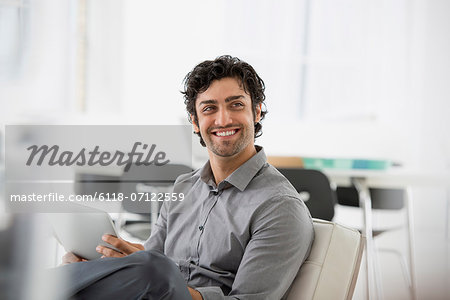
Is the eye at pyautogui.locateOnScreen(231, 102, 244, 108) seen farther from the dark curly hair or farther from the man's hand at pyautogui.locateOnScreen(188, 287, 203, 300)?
the man's hand at pyautogui.locateOnScreen(188, 287, 203, 300)

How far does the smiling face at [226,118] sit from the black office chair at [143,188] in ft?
0.49

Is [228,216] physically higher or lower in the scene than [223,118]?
lower

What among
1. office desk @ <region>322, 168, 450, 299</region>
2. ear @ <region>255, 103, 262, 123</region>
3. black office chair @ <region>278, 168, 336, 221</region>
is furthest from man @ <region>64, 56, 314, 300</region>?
office desk @ <region>322, 168, 450, 299</region>

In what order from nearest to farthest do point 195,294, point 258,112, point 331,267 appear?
point 195,294 → point 331,267 → point 258,112

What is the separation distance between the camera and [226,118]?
1.28 meters

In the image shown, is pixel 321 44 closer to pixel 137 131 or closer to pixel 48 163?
pixel 137 131

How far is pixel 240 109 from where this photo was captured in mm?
1314

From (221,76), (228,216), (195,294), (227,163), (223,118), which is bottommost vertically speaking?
(195,294)

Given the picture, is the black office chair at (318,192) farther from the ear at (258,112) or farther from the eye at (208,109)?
the eye at (208,109)

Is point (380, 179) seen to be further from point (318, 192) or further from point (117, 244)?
point (117, 244)

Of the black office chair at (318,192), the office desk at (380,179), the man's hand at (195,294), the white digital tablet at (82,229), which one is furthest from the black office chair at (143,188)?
the office desk at (380,179)

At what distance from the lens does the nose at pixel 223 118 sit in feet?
4.20

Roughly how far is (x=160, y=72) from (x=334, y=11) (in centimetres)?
181

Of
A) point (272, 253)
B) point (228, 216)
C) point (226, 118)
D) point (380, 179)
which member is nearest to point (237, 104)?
point (226, 118)
